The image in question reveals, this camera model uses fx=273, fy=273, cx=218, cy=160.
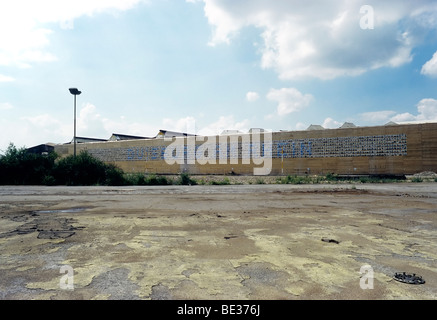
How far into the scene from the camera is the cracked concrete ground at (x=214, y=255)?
8.80ft

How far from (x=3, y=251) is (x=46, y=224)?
6.19ft

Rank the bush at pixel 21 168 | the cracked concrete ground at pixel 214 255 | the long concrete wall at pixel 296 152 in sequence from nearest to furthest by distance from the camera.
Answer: the cracked concrete ground at pixel 214 255
the bush at pixel 21 168
the long concrete wall at pixel 296 152

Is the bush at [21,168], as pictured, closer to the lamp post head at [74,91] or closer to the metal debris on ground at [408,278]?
the lamp post head at [74,91]

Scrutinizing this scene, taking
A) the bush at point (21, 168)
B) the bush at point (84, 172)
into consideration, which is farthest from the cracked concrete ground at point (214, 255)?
the bush at point (21, 168)

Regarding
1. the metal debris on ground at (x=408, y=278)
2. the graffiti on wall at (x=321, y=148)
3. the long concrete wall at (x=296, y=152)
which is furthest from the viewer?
the graffiti on wall at (x=321, y=148)

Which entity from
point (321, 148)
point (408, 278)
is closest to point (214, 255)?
point (408, 278)

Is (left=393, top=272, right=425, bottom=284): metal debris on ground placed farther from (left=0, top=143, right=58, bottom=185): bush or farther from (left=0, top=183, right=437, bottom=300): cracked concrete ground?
(left=0, top=143, right=58, bottom=185): bush

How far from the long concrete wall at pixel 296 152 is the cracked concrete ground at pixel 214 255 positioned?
17462 mm

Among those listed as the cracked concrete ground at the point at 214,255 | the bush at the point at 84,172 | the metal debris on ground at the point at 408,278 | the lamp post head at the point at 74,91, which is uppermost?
the lamp post head at the point at 74,91

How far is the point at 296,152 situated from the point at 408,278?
2259 centimetres

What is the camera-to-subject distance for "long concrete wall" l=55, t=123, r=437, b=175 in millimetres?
21094

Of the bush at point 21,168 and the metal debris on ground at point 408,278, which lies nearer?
the metal debris on ground at point 408,278

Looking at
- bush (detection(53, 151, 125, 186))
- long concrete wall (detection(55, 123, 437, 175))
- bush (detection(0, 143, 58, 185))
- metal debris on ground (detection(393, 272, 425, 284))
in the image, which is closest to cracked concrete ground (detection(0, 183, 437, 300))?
metal debris on ground (detection(393, 272, 425, 284))
